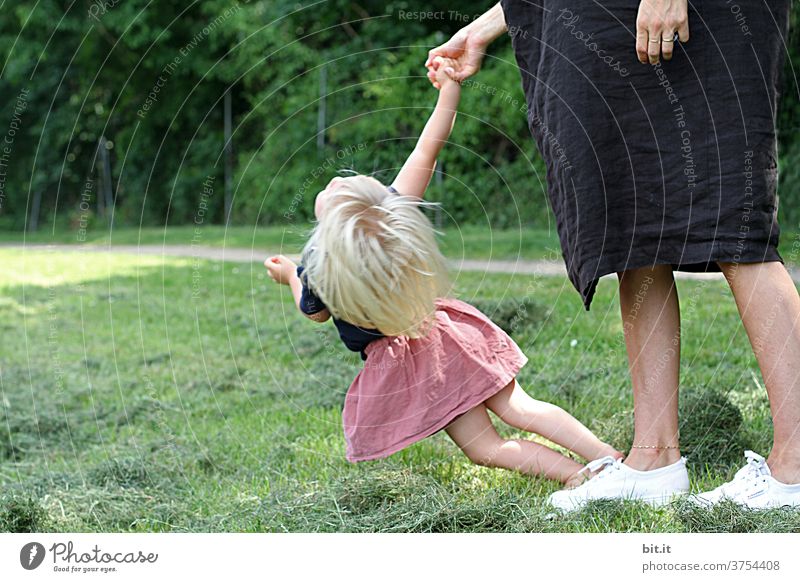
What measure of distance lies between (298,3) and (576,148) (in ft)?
28.9

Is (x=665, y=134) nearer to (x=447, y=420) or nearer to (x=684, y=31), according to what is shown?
(x=684, y=31)

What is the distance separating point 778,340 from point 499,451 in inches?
28.8

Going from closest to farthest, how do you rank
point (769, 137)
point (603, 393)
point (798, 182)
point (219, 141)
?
point (769, 137), point (603, 393), point (798, 182), point (219, 141)

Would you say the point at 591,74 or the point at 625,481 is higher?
the point at 591,74

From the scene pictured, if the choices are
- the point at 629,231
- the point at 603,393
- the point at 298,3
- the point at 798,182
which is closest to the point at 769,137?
the point at 629,231

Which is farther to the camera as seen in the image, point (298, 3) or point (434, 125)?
point (298, 3)

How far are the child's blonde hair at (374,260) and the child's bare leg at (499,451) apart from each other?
285mm

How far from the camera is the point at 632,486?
2.25 m

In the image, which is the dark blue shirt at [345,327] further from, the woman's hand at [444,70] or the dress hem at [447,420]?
the woman's hand at [444,70]

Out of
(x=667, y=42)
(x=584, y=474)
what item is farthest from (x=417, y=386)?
(x=667, y=42)

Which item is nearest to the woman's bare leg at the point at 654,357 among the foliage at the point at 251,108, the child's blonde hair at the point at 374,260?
the child's blonde hair at the point at 374,260
